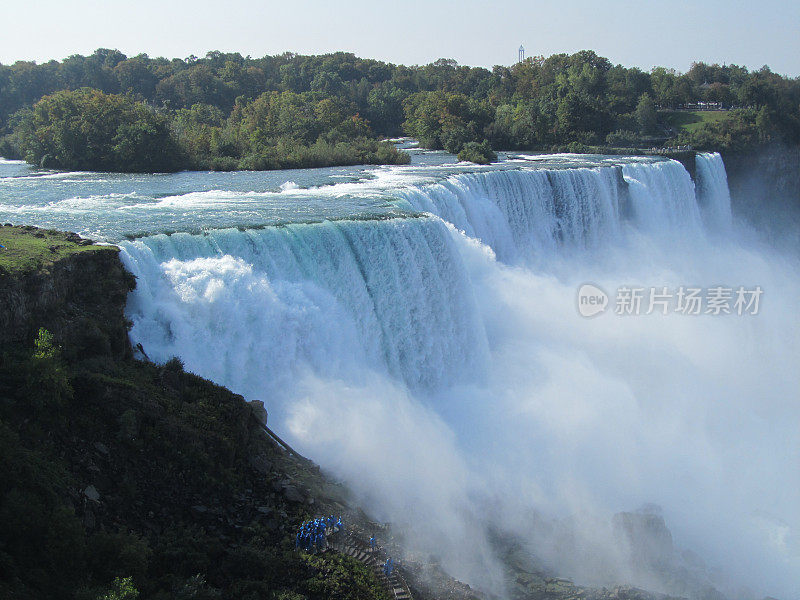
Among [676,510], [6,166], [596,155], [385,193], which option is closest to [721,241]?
[596,155]

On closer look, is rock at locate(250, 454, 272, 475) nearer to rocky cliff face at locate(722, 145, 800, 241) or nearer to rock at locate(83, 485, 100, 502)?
rock at locate(83, 485, 100, 502)

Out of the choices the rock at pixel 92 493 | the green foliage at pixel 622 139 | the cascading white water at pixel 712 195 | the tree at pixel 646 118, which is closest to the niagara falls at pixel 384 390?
the rock at pixel 92 493

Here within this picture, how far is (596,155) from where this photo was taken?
36188mm

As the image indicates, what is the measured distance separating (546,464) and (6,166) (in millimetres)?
28513

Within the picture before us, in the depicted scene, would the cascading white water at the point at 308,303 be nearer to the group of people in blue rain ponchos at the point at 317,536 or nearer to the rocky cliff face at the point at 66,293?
the rocky cliff face at the point at 66,293

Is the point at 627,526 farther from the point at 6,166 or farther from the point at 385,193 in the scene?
the point at 6,166

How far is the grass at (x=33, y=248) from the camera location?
986 centimetres

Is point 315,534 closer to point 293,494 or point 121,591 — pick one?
point 293,494

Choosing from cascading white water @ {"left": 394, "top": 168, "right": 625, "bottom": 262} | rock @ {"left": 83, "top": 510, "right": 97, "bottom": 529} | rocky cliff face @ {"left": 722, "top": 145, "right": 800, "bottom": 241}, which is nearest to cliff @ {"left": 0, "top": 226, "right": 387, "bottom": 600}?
rock @ {"left": 83, "top": 510, "right": 97, "bottom": 529}

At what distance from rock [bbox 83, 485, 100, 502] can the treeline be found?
22.9 metres

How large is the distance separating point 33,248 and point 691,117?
47396 mm

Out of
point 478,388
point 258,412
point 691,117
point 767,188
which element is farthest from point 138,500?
point 691,117

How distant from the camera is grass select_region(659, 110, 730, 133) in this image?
47.3 m

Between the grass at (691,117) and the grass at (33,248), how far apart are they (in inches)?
1692
